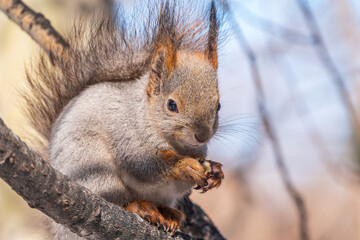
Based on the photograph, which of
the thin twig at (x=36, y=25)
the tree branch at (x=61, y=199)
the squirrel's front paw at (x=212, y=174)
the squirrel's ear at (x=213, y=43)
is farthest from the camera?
the thin twig at (x=36, y=25)

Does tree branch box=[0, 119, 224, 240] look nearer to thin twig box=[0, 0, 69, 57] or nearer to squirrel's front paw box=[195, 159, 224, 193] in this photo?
squirrel's front paw box=[195, 159, 224, 193]

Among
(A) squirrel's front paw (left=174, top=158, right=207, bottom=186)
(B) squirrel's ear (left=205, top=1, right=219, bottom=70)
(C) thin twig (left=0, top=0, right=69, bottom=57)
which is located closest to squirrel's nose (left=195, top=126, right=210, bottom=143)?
(A) squirrel's front paw (left=174, top=158, right=207, bottom=186)

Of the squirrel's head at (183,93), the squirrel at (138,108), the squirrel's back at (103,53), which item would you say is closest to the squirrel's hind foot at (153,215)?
the squirrel at (138,108)

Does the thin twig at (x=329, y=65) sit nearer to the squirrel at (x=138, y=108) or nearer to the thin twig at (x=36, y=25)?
the squirrel at (x=138, y=108)

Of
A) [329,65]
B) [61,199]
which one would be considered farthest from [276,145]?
[61,199]

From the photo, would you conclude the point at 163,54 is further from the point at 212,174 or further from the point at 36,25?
the point at 36,25

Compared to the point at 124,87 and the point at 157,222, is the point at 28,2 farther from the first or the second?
the point at 157,222

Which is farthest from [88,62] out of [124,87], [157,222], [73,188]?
[73,188]
